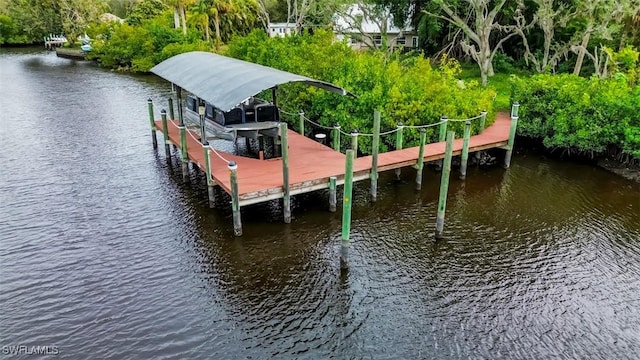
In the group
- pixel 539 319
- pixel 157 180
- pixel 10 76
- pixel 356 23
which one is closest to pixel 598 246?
pixel 539 319

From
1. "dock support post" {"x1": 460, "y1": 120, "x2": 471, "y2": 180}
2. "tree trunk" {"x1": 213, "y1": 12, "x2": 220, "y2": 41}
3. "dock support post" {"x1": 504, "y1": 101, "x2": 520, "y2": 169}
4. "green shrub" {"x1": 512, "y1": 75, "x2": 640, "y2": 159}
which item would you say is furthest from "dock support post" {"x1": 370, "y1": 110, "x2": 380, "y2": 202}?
"tree trunk" {"x1": 213, "y1": 12, "x2": 220, "y2": 41}

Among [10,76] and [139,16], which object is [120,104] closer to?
[10,76]

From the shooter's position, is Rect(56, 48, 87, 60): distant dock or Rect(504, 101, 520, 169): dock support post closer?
Rect(504, 101, 520, 169): dock support post

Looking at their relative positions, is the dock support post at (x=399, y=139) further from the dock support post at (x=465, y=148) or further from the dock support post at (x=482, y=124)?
the dock support post at (x=482, y=124)

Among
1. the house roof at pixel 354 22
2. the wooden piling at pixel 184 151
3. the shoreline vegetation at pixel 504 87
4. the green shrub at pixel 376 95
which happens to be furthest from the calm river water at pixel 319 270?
the house roof at pixel 354 22

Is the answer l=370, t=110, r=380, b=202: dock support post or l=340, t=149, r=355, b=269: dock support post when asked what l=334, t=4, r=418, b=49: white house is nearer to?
l=370, t=110, r=380, b=202: dock support post
